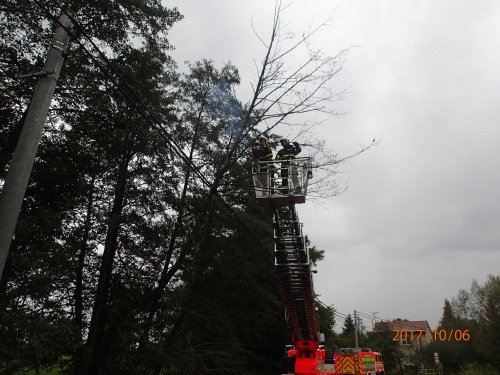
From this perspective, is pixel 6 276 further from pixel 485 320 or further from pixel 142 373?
pixel 485 320

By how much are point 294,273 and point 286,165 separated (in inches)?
132

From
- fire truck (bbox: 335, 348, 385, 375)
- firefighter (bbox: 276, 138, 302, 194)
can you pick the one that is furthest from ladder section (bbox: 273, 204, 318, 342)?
fire truck (bbox: 335, 348, 385, 375)

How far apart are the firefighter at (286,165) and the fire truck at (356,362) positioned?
7003mm

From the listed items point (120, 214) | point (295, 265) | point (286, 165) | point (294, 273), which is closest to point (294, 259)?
point (295, 265)

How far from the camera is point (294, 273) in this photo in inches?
433

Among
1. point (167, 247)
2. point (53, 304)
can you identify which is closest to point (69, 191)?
point (53, 304)

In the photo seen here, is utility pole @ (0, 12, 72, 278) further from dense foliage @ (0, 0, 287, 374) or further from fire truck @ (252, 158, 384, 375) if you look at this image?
fire truck @ (252, 158, 384, 375)

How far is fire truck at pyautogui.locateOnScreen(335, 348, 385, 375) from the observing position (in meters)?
13.4

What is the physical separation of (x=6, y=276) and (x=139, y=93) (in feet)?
18.8

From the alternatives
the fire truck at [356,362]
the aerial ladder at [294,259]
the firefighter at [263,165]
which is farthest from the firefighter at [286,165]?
the fire truck at [356,362]

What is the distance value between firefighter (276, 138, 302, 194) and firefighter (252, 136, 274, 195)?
249 millimetres

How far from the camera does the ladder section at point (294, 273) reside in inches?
399

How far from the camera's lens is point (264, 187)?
30.0 ft

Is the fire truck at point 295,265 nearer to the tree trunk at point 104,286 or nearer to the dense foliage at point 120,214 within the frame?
the dense foliage at point 120,214
